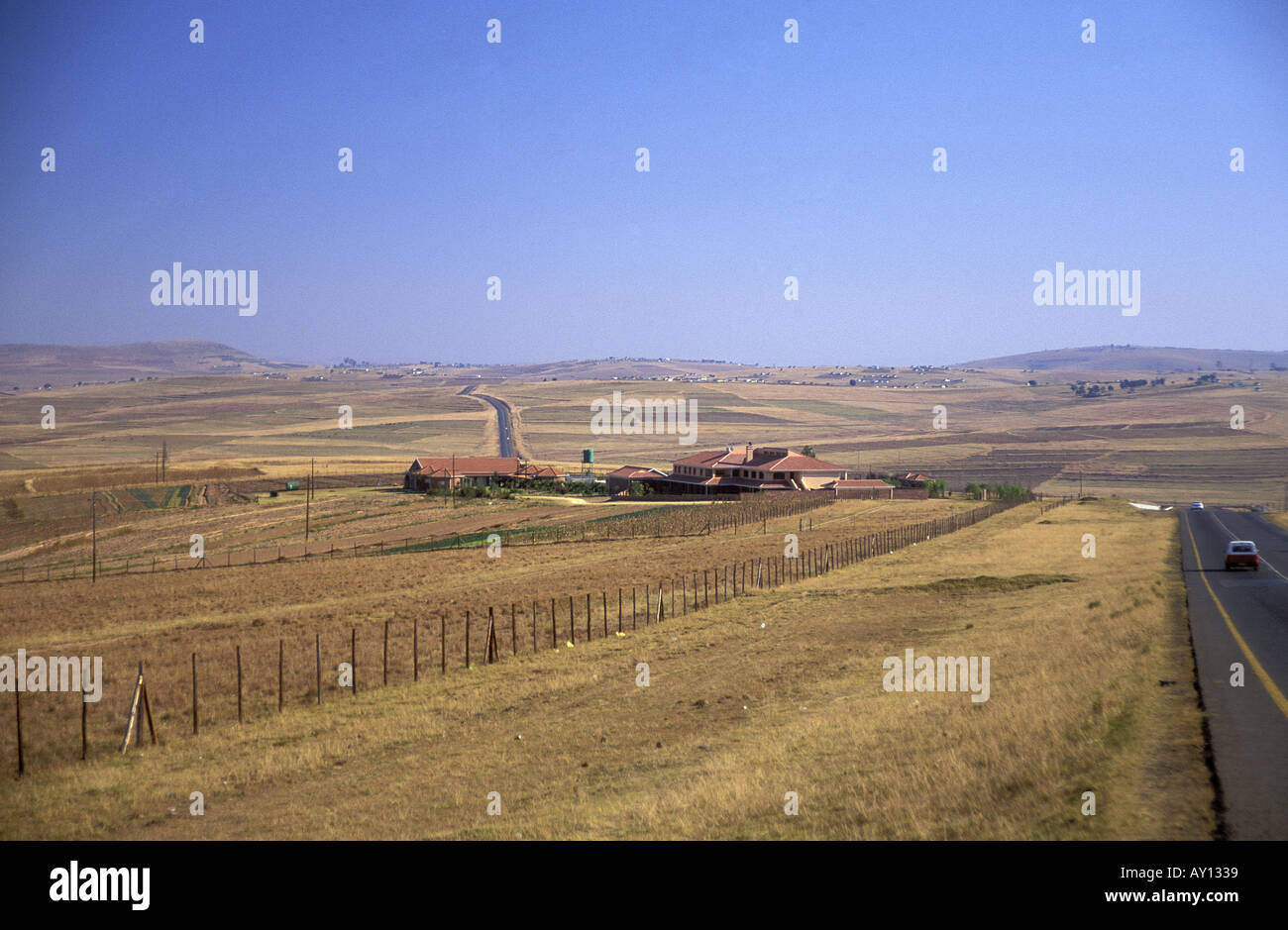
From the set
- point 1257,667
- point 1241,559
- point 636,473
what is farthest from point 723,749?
point 636,473

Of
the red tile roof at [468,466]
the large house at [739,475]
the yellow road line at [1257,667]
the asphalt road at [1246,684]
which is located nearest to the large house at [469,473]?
the red tile roof at [468,466]

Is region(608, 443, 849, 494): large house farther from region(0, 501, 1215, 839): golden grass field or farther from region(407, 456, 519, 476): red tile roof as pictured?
region(0, 501, 1215, 839): golden grass field

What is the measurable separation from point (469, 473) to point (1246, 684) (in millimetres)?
102578

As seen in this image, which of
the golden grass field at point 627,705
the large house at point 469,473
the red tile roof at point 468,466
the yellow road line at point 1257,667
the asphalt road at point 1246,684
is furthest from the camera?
the red tile roof at point 468,466

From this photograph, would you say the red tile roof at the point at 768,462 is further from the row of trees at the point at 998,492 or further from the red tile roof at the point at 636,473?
the row of trees at the point at 998,492

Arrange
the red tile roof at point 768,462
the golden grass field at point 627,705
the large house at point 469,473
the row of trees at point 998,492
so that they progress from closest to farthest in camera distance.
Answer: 1. the golden grass field at point 627,705
2. the row of trees at point 998,492
3. the red tile roof at point 768,462
4. the large house at point 469,473

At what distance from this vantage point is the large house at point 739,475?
10556 centimetres

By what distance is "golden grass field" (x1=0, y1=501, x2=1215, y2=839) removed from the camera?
11055mm

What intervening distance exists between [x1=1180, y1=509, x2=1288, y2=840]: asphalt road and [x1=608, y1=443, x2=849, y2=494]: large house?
66.8 metres

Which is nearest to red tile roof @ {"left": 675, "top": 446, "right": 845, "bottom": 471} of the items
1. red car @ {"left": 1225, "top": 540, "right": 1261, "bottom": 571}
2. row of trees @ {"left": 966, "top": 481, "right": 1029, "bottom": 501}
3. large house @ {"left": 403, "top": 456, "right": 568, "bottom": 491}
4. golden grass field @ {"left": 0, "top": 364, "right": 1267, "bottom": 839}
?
row of trees @ {"left": 966, "top": 481, "right": 1029, "bottom": 501}

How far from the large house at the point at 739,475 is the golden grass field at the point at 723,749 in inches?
2981

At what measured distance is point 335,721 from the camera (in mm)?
19484

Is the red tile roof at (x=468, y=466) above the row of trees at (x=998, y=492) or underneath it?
above
